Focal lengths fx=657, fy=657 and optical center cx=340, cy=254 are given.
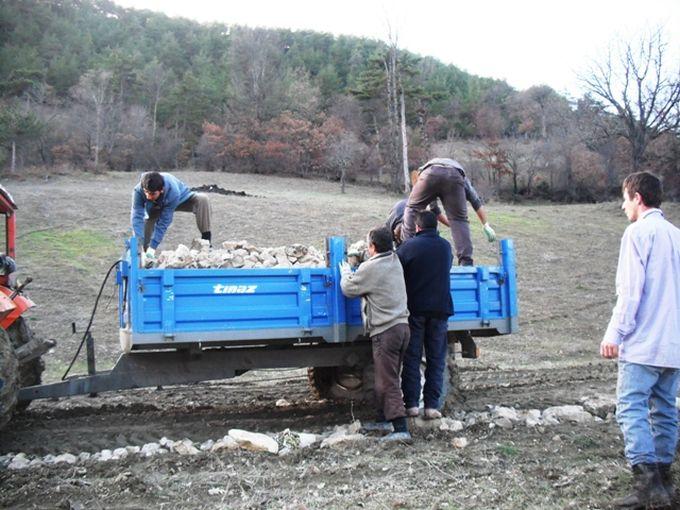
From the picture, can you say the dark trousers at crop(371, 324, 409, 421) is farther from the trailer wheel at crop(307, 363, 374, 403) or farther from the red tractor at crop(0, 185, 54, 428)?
the red tractor at crop(0, 185, 54, 428)

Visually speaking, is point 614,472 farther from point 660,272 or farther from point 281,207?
point 281,207

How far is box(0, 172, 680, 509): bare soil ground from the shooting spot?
423 cm

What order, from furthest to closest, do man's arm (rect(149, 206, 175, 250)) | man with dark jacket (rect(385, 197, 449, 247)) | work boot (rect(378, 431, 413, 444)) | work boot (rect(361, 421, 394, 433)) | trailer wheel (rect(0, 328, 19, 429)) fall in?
man's arm (rect(149, 206, 175, 250)) → man with dark jacket (rect(385, 197, 449, 247)) → work boot (rect(361, 421, 394, 433)) → work boot (rect(378, 431, 413, 444)) → trailer wheel (rect(0, 328, 19, 429))

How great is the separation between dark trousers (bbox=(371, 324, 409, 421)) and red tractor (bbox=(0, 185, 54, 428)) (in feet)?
9.59

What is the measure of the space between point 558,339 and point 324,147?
1078 inches

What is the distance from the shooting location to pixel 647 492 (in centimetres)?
385

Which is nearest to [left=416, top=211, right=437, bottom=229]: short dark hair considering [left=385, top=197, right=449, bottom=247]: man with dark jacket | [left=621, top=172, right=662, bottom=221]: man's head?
[left=385, top=197, right=449, bottom=247]: man with dark jacket

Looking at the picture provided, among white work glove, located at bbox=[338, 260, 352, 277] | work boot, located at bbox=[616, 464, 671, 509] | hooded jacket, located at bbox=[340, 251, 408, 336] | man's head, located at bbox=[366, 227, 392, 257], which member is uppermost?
man's head, located at bbox=[366, 227, 392, 257]

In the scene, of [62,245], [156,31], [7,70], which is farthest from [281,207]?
[156,31]

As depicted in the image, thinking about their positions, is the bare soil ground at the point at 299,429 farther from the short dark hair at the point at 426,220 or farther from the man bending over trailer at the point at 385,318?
the short dark hair at the point at 426,220

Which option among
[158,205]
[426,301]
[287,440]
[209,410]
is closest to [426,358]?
[426,301]

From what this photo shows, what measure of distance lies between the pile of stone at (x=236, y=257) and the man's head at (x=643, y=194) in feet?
9.62

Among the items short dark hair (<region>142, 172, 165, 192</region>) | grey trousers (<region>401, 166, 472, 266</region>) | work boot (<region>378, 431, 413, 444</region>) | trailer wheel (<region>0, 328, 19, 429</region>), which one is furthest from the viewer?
short dark hair (<region>142, 172, 165, 192</region>)

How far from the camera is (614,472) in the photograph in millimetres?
4512
